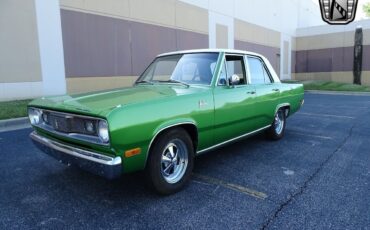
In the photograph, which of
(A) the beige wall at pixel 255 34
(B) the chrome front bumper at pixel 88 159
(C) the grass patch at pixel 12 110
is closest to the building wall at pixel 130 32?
(A) the beige wall at pixel 255 34

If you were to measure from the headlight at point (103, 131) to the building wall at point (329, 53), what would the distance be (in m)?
28.9

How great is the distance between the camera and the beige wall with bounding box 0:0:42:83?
9.76m

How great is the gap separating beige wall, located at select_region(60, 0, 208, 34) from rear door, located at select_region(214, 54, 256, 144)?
355 inches

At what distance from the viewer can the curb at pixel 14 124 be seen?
7039mm

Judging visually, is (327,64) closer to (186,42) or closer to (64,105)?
(186,42)

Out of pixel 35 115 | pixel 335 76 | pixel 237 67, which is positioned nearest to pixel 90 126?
pixel 35 115

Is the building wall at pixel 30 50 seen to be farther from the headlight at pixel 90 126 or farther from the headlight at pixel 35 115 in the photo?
the headlight at pixel 90 126

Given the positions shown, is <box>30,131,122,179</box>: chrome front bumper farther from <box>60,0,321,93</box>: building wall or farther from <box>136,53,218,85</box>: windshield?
<box>60,0,321,93</box>: building wall

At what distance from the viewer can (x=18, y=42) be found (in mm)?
10047

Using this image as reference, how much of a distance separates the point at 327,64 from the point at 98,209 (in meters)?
30.0

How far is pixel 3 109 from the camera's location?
825 centimetres

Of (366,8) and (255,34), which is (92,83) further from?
(366,8)

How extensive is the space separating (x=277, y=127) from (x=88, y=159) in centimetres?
415

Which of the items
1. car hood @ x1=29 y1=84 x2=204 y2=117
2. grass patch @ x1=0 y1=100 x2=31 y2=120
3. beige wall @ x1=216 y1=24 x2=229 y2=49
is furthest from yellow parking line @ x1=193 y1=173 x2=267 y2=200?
beige wall @ x1=216 y1=24 x2=229 y2=49
